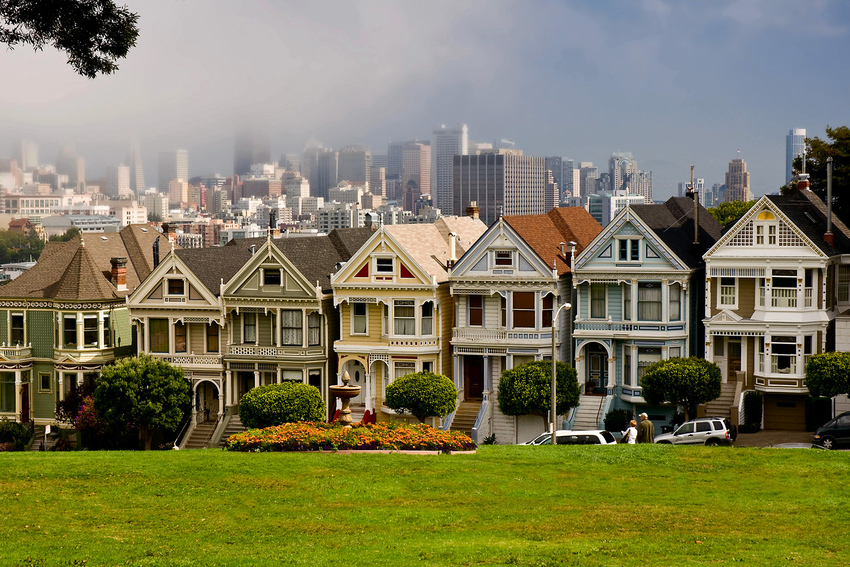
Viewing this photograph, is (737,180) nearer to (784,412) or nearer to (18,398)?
(784,412)

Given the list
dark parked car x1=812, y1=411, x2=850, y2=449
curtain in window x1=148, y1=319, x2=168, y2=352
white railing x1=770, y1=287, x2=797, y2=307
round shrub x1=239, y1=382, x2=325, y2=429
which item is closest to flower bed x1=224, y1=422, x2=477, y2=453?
round shrub x1=239, y1=382, x2=325, y2=429

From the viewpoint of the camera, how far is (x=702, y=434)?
43.1 m

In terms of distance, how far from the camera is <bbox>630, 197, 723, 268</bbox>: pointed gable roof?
2023 inches

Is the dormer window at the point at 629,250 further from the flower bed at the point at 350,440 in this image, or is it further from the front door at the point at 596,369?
the flower bed at the point at 350,440

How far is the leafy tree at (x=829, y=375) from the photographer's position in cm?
4612

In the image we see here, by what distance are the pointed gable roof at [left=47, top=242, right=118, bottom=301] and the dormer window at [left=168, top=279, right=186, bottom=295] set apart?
157 inches

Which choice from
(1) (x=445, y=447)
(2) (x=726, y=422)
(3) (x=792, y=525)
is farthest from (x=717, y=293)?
(3) (x=792, y=525)

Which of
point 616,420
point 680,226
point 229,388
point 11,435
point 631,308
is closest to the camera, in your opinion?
point 616,420

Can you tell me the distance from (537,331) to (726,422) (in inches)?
378

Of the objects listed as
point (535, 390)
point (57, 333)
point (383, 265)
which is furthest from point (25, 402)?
point (535, 390)

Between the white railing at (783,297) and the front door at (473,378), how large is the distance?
13045 mm

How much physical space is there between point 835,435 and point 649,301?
36.9 feet

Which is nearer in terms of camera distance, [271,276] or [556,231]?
[271,276]

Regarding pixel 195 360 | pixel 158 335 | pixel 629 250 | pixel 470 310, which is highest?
→ pixel 629 250
